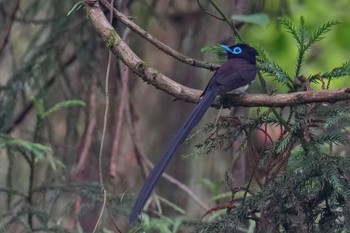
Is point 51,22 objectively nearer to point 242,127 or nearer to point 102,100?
point 102,100

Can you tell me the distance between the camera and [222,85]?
2863 millimetres

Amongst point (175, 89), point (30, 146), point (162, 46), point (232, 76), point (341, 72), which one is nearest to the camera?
point (341, 72)

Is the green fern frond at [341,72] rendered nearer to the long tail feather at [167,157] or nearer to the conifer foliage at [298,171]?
the conifer foliage at [298,171]

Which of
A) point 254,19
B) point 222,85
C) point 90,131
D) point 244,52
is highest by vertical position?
point 254,19

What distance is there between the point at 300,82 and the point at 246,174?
2.25 meters

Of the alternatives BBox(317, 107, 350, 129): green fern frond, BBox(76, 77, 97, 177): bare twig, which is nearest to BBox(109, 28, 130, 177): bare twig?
BBox(76, 77, 97, 177): bare twig

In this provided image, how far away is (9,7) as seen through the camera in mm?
4812

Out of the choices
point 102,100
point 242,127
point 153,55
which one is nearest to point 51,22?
point 102,100

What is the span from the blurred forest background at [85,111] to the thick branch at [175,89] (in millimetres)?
747

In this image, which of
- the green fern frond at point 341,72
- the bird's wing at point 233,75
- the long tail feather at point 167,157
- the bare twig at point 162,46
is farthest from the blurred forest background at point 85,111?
the green fern frond at point 341,72

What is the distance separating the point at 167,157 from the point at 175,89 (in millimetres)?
204

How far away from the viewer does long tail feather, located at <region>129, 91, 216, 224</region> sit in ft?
7.54

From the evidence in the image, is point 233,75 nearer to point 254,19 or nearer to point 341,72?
point 341,72

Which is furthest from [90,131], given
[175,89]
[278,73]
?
[278,73]
